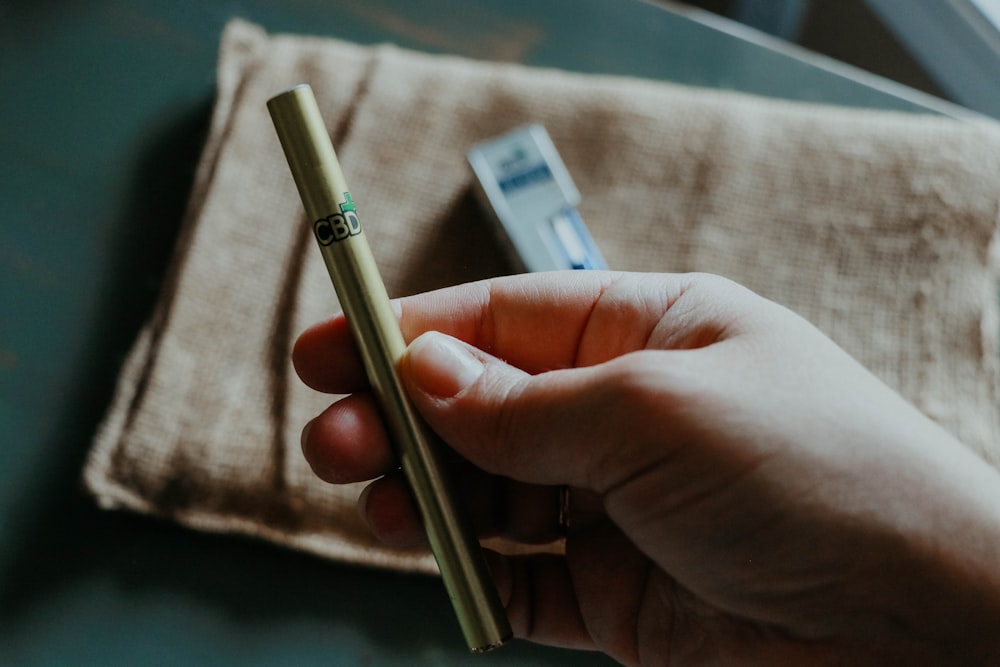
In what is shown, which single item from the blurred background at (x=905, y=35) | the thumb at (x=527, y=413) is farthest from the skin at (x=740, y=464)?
the blurred background at (x=905, y=35)

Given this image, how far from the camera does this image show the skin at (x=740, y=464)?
0.31 metres

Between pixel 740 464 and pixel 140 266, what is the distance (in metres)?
0.40

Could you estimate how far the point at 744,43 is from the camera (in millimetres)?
590

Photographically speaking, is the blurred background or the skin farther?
the blurred background

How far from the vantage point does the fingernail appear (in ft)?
1.11

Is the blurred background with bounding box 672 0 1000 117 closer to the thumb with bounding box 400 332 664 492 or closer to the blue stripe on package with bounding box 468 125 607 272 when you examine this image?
the blue stripe on package with bounding box 468 125 607 272

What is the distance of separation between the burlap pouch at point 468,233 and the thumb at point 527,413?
133mm

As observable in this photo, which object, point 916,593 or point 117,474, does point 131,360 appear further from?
point 916,593

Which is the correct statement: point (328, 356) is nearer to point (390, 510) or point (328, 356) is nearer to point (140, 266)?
point (390, 510)

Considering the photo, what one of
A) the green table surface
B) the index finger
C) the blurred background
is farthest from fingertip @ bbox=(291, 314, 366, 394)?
the blurred background

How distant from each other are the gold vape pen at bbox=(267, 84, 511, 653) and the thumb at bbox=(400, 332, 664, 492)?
0.03 ft

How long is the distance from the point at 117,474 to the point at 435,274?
0.22 metres

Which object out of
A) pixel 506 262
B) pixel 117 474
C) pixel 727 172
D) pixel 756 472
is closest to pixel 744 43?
pixel 727 172

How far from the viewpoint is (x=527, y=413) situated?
33 centimetres
